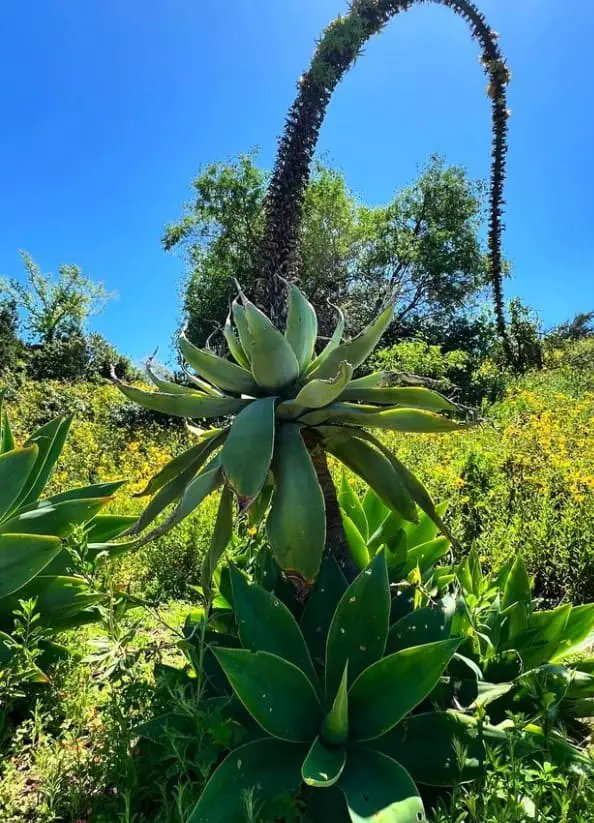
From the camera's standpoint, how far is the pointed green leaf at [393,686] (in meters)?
1.38

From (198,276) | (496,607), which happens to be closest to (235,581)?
(496,607)

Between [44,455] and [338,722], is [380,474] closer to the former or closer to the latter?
[338,722]

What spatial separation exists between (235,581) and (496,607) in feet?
3.22

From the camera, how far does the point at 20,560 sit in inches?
80.4

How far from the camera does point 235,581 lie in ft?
5.49

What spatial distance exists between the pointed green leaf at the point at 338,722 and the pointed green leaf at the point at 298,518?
30 centimetres

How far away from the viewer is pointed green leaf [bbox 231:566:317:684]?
1.64 meters

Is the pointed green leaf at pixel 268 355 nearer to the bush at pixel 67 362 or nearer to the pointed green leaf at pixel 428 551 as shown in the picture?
the pointed green leaf at pixel 428 551

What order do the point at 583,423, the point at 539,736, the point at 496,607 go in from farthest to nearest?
the point at 583,423
the point at 496,607
the point at 539,736

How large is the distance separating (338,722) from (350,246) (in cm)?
2284

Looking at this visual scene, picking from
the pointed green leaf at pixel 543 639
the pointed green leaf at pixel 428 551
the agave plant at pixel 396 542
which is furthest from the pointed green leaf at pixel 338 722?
the pointed green leaf at pixel 428 551

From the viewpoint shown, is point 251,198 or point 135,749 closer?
point 135,749

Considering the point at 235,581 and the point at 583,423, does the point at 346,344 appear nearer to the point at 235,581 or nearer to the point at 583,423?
the point at 235,581

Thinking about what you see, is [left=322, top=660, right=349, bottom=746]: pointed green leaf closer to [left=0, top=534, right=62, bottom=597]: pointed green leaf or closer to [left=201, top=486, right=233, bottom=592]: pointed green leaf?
[left=201, top=486, right=233, bottom=592]: pointed green leaf
